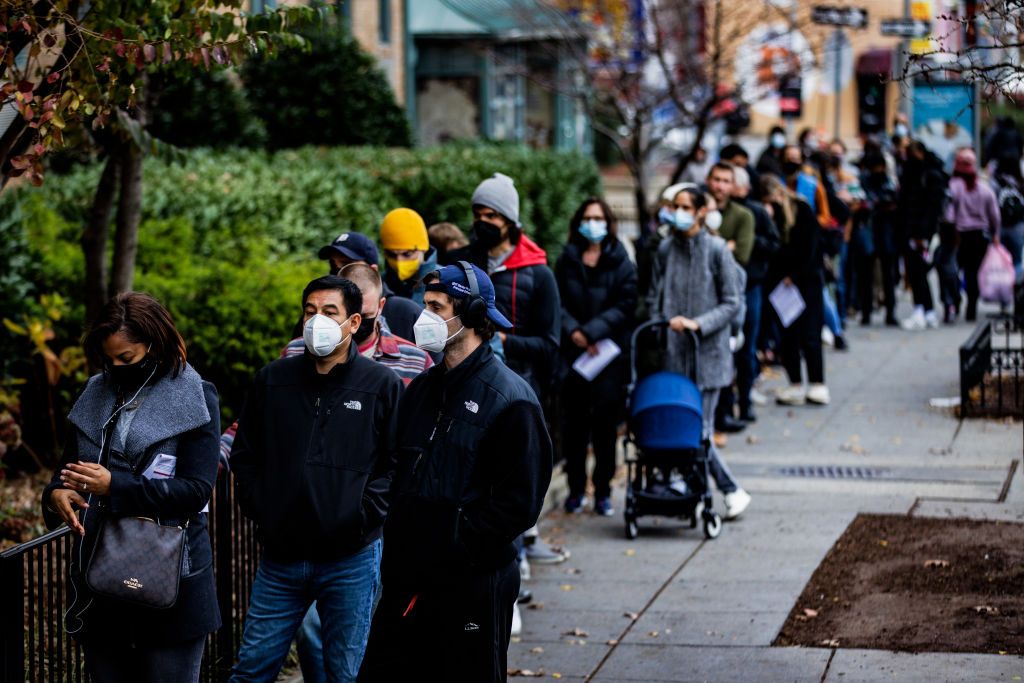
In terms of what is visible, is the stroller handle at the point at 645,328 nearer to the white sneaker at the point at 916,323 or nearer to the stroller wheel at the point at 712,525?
the stroller wheel at the point at 712,525

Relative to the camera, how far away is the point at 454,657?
487 cm

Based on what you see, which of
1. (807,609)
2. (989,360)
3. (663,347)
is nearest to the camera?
(807,609)

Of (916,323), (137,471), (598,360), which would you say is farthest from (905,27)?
(137,471)

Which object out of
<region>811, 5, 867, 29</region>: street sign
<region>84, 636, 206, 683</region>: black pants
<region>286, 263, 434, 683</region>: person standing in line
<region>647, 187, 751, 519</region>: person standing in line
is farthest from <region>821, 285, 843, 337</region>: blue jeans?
<region>84, 636, 206, 683</region>: black pants

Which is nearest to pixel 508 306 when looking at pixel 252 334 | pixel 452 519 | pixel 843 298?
pixel 252 334

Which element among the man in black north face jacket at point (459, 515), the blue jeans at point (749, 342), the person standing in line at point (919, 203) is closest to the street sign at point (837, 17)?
the person standing in line at point (919, 203)

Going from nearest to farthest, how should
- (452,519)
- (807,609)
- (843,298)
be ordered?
(452,519), (807,609), (843,298)

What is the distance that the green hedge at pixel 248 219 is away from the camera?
1005 centimetres

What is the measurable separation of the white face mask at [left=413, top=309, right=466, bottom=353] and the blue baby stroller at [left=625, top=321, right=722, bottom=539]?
13.5ft

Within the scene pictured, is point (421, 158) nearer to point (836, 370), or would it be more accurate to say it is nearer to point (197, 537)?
point (836, 370)

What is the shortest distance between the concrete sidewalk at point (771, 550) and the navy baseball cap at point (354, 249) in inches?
80.0

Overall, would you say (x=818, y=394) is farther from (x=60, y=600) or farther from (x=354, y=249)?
(x=60, y=600)

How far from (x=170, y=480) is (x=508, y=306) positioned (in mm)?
3300

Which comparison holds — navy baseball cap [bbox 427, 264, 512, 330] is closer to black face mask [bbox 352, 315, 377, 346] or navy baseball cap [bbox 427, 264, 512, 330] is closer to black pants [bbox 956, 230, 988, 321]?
black face mask [bbox 352, 315, 377, 346]
